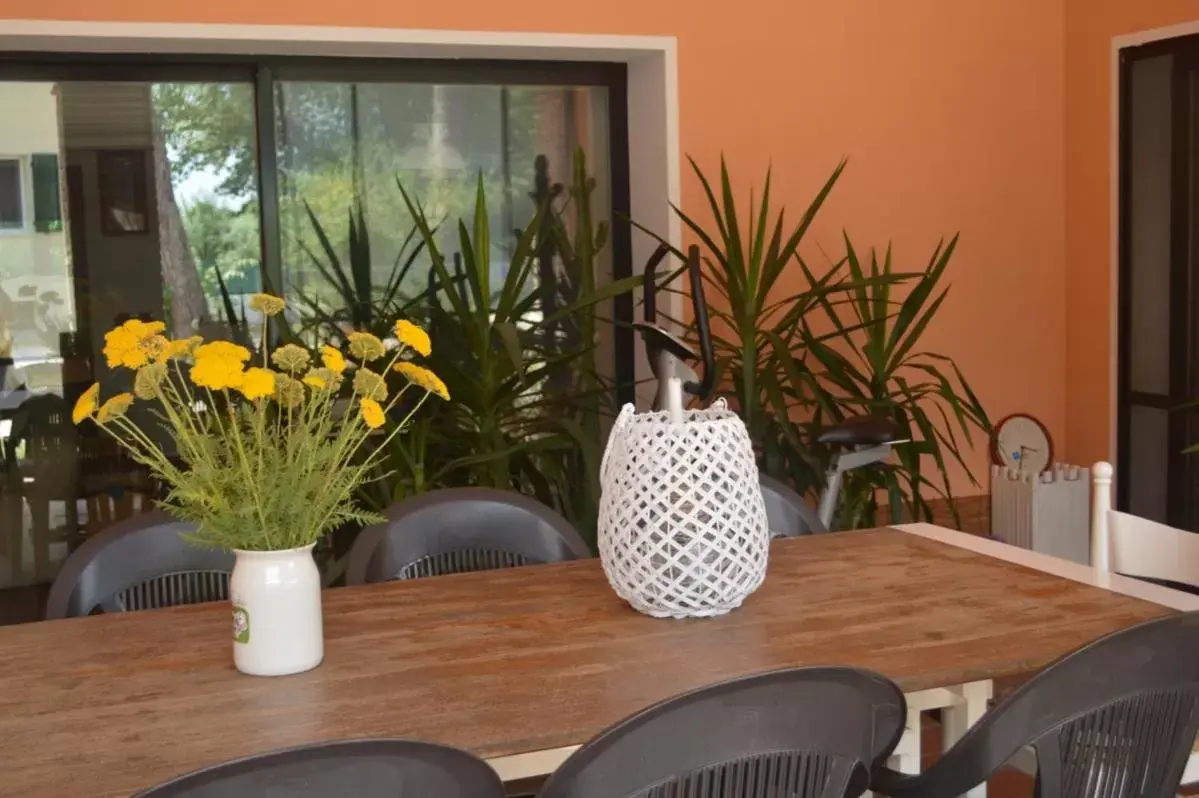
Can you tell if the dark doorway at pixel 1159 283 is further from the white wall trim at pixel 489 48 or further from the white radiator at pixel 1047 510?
the white wall trim at pixel 489 48

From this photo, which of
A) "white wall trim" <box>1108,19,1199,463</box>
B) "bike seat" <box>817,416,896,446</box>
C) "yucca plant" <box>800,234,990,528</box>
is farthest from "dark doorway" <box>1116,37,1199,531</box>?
"bike seat" <box>817,416,896,446</box>

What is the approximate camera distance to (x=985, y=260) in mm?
5199

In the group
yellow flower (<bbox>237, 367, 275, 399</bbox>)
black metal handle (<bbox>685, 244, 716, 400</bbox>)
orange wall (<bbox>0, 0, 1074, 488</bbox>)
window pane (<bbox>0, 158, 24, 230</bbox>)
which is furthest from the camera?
orange wall (<bbox>0, 0, 1074, 488</bbox>)

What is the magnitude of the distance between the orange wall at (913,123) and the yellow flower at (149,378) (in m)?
2.71

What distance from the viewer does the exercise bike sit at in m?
2.66

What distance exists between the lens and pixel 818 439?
11.5 ft

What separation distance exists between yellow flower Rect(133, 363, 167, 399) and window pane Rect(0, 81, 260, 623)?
107 inches

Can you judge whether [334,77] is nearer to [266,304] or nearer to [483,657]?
[266,304]

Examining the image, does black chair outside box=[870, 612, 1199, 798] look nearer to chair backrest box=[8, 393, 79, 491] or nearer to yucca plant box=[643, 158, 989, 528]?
yucca plant box=[643, 158, 989, 528]

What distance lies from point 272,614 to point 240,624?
0.06 metres

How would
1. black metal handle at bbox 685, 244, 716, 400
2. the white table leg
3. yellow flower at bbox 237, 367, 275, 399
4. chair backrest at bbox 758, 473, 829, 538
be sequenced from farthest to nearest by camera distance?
chair backrest at bbox 758, 473, 829, 538 → black metal handle at bbox 685, 244, 716, 400 → the white table leg → yellow flower at bbox 237, 367, 275, 399

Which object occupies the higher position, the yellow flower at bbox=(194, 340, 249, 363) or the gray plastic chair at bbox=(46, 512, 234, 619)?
the yellow flower at bbox=(194, 340, 249, 363)

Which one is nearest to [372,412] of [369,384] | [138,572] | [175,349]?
[369,384]

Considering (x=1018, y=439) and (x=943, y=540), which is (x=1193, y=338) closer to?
(x=1018, y=439)
